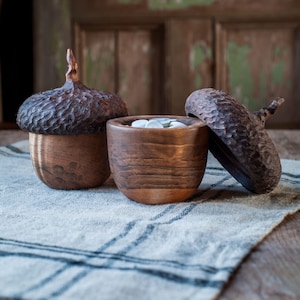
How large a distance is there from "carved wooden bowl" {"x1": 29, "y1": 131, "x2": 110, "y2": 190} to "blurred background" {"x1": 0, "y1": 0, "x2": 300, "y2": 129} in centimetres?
106

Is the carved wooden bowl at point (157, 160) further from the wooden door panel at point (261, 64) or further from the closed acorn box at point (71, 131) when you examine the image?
the wooden door panel at point (261, 64)

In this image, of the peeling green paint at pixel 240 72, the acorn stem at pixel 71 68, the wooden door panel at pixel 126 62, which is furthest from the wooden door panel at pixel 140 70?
the acorn stem at pixel 71 68

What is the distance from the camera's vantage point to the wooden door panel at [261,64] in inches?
67.9

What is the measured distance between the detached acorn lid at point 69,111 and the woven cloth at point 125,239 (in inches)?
3.2

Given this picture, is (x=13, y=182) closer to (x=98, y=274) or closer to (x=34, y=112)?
(x=34, y=112)

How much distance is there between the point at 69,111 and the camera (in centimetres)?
66

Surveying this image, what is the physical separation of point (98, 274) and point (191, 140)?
0.25 metres

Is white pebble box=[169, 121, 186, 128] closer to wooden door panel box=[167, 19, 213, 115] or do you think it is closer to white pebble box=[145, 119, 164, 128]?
white pebble box=[145, 119, 164, 128]

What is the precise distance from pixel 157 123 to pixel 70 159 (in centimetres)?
13

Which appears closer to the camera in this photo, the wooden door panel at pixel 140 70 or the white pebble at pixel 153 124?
the white pebble at pixel 153 124

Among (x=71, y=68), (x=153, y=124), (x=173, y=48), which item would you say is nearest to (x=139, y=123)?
(x=153, y=124)

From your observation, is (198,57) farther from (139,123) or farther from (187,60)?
(139,123)

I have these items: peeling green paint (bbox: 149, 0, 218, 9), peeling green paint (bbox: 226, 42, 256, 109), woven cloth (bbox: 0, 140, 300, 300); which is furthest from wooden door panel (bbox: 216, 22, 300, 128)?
woven cloth (bbox: 0, 140, 300, 300)

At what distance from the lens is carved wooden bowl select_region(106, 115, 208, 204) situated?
605mm
